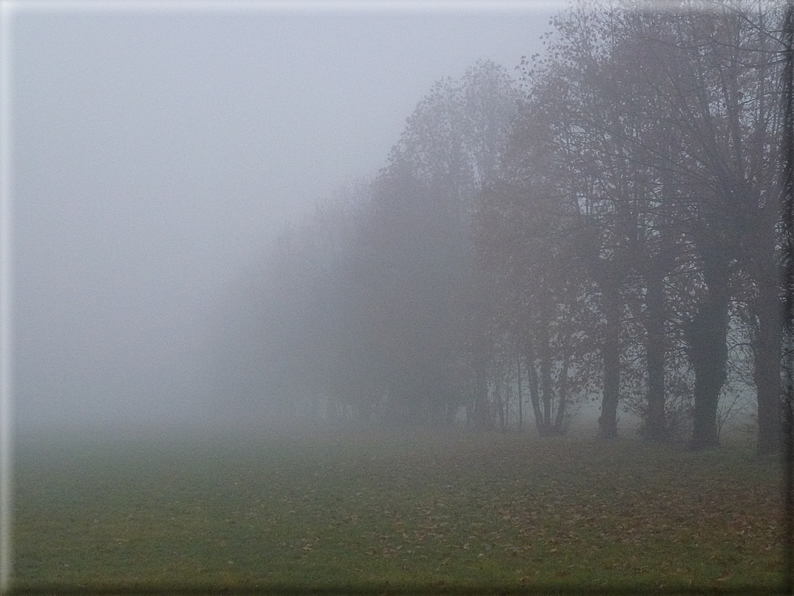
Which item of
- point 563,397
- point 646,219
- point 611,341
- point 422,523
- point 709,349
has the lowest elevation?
point 422,523

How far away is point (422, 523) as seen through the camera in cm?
1345

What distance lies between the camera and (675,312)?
20828 mm

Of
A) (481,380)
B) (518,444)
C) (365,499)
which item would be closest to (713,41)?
(365,499)

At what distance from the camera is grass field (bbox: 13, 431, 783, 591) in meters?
10.2

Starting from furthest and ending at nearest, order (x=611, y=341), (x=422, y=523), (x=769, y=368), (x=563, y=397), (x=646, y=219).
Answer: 1. (x=563, y=397)
2. (x=611, y=341)
3. (x=646, y=219)
4. (x=769, y=368)
5. (x=422, y=523)

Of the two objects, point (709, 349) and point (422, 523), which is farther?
point (709, 349)

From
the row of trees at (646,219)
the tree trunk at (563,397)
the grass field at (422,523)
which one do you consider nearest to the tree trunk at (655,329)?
the row of trees at (646,219)

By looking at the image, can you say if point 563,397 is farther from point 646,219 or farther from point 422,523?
point 422,523

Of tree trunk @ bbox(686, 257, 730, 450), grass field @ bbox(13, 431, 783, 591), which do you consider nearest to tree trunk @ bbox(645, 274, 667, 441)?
tree trunk @ bbox(686, 257, 730, 450)

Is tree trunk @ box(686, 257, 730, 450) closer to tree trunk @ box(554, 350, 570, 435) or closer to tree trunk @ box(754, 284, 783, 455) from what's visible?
tree trunk @ box(754, 284, 783, 455)

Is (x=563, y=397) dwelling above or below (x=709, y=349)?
below

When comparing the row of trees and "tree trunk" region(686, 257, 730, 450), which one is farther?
"tree trunk" region(686, 257, 730, 450)

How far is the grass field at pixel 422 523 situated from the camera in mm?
10195

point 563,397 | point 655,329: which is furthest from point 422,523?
point 563,397
